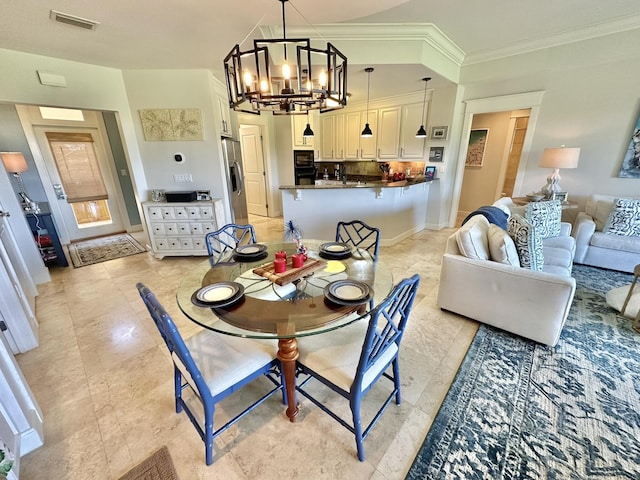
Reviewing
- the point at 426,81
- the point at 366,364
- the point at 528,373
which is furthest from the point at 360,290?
the point at 426,81

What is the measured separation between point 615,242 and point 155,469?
4789mm

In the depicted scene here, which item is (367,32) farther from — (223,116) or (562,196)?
(562,196)

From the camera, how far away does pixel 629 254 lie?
3.01 metres

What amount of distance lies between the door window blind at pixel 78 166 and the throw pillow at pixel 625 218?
811cm

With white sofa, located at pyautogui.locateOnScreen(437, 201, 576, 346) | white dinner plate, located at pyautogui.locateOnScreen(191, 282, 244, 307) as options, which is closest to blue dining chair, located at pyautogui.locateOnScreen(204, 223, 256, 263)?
white dinner plate, located at pyautogui.locateOnScreen(191, 282, 244, 307)

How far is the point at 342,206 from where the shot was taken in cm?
390

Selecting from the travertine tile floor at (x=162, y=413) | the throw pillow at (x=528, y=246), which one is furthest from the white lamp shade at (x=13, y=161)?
the throw pillow at (x=528, y=246)

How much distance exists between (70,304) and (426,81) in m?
5.54

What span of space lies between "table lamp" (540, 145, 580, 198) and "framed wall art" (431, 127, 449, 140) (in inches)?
57.3

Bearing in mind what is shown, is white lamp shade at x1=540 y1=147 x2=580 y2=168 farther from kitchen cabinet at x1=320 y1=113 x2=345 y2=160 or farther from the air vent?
the air vent

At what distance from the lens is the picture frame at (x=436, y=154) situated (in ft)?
15.5

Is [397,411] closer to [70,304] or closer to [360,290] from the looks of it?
[360,290]

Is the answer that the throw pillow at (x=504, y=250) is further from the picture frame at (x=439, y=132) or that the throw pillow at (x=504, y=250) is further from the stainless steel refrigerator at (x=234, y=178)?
the stainless steel refrigerator at (x=234, y=178)

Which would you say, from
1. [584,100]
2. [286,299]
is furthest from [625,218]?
[286,299]
